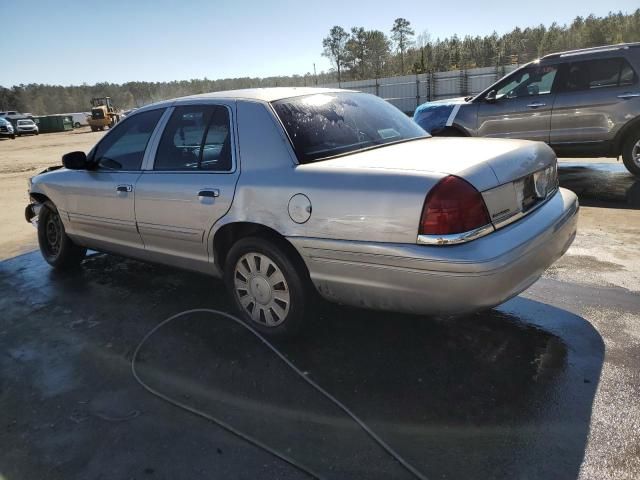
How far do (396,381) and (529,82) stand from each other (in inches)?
255

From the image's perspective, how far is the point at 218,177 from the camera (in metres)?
3.44

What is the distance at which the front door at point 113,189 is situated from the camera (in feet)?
13.6

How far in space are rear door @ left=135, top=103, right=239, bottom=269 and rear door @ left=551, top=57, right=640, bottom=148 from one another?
582 centimetres

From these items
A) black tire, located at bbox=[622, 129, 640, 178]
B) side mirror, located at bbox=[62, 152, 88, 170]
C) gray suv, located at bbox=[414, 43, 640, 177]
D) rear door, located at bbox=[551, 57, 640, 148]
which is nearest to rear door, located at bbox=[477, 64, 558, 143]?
gray suv, located at bbox=[414, 43, 640, 177]

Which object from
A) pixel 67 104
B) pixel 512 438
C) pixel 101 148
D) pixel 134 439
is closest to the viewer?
pixel 512 438

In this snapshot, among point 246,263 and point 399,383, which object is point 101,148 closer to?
point 246,263

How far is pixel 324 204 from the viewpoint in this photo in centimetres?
285

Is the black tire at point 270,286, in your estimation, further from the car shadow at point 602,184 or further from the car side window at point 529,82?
the car side window at point 529,82

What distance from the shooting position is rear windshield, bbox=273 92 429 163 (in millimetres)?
3199

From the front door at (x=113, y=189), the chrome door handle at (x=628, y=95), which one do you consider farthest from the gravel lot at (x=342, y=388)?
the chrome door handle at (x=628, y=95)

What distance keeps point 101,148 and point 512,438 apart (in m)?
4.03

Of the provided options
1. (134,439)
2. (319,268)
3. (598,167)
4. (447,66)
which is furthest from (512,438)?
(447,66)

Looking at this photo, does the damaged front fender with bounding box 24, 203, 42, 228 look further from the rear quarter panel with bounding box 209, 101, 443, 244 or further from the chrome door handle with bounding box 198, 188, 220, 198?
the rear quarter panel with bounding box 209, 101, 443, 244

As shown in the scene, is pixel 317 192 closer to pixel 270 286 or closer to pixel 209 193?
pixel 270 286
